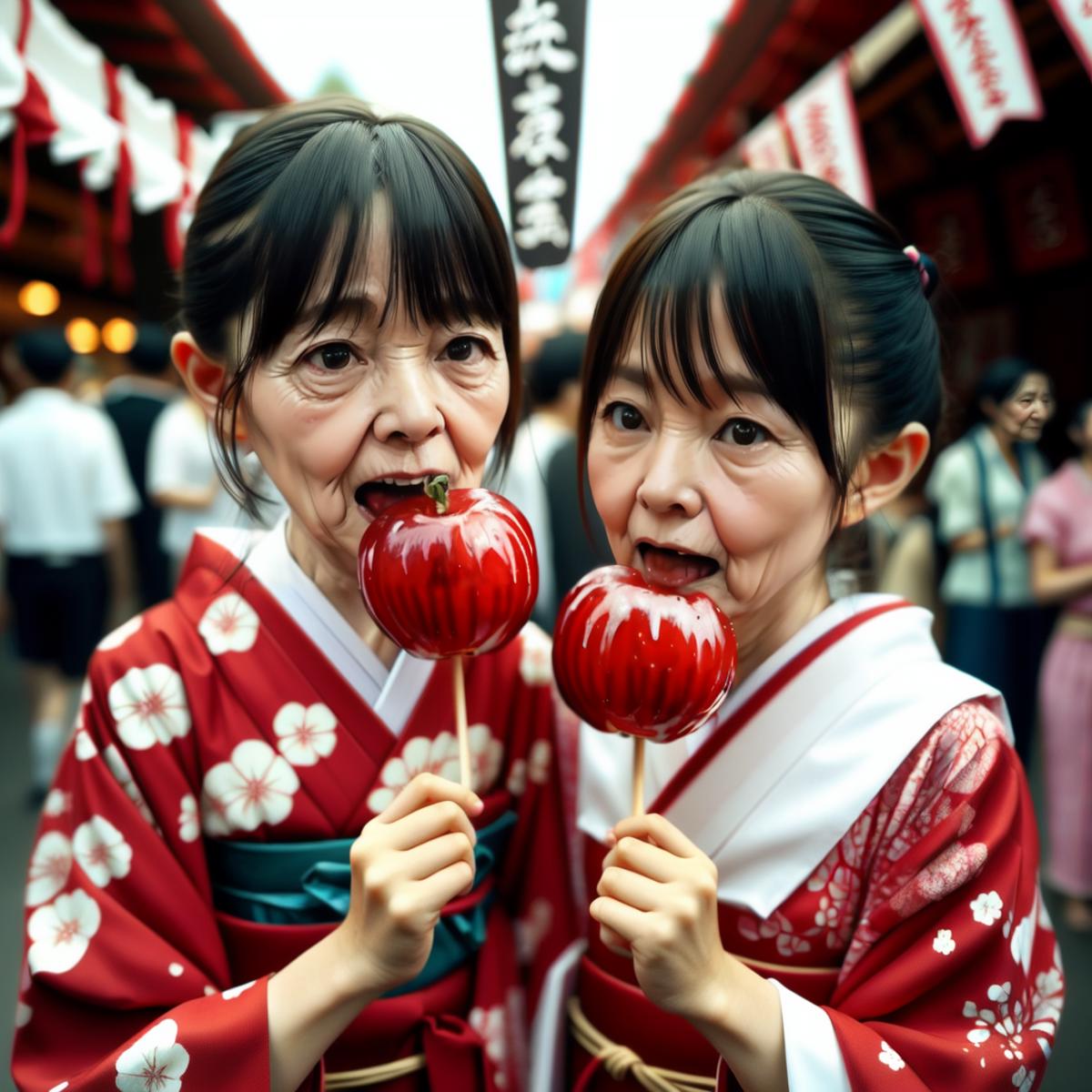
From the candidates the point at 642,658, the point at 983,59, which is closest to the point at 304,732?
the point at 642,658

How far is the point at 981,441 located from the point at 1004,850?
388cm

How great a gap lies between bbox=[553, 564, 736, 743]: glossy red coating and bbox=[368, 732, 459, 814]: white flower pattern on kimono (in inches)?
17.3

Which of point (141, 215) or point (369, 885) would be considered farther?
point (141, 215)

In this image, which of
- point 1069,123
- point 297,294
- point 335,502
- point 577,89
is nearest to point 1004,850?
point 335,502

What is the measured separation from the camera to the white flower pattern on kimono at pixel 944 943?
57.8 inches

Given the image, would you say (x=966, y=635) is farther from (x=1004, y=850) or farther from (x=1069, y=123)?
(x=1004, y=850)

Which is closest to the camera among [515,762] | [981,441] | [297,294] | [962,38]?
[297,294]

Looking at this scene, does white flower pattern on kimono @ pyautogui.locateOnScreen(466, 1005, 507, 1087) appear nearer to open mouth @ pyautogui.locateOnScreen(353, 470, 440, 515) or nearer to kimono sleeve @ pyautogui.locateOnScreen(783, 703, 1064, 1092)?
kimono sleeve @ pyautogui.locateOnScreen(783, 703, 1064, 1092)

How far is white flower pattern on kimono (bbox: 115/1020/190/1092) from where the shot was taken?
1440 mm

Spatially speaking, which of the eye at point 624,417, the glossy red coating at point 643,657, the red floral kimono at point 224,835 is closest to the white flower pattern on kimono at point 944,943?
the glossy red coating at point 643,657

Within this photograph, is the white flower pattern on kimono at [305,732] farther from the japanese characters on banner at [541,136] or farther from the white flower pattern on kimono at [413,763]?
the japanese characters on banner at [541,136]

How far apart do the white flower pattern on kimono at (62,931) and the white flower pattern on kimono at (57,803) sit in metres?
0.14

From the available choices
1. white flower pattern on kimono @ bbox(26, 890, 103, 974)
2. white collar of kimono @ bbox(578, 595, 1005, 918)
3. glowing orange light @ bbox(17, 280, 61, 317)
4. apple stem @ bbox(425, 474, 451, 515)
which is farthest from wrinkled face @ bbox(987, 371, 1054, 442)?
glowing orange light @ bbox(17, 280, 61, 317)

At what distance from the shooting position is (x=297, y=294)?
4.88 ft
